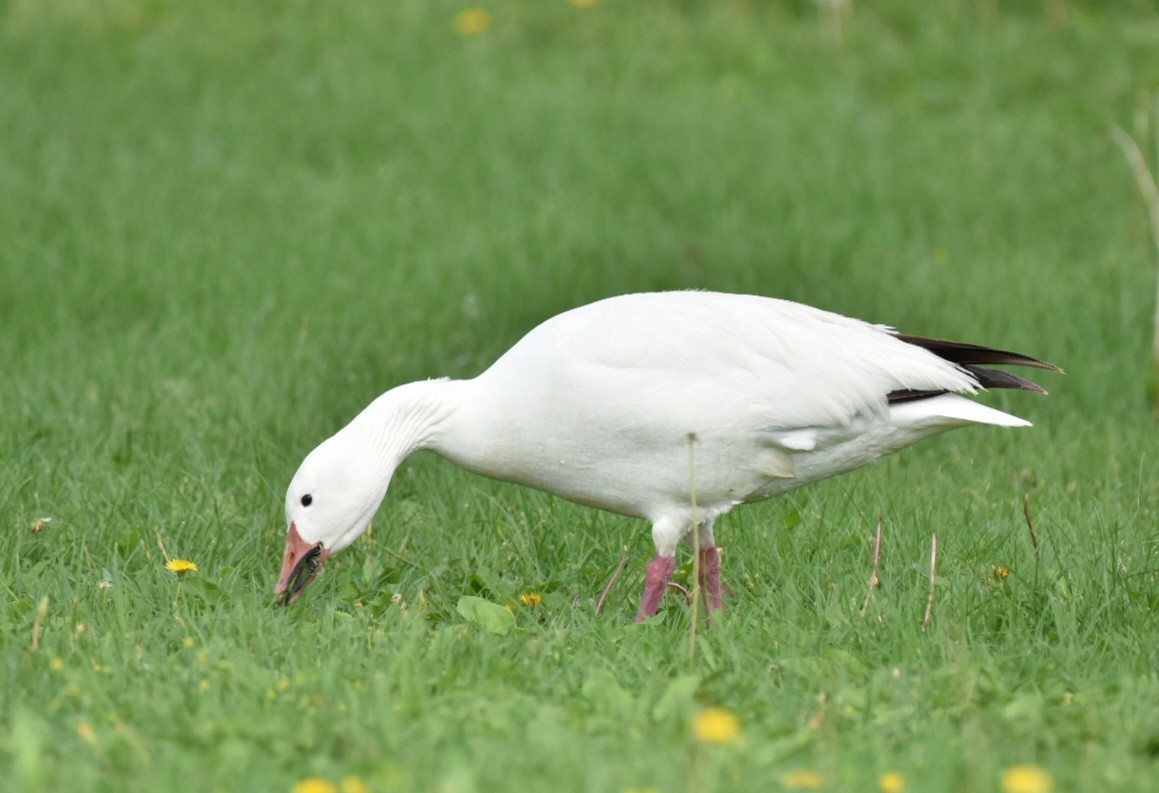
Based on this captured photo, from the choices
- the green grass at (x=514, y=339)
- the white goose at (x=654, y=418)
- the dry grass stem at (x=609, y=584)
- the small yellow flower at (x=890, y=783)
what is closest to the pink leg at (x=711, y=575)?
the white goose at (x=654, y=418)

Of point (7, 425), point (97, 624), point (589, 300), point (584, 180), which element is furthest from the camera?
point (584, 180)

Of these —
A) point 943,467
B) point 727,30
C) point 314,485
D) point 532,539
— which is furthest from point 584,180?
point 314,485

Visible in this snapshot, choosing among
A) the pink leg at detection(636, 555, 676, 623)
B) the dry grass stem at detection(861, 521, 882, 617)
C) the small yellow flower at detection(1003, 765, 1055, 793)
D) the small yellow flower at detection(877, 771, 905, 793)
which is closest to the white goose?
the pink leg at detection(636, 555, 676, 623)

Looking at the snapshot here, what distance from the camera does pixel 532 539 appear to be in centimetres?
494

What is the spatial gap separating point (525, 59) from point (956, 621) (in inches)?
294

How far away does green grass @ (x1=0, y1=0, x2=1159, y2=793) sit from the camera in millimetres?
3387

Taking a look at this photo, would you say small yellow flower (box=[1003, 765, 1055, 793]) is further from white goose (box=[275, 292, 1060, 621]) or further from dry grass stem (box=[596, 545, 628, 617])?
dry grass stem (box=[596, 545, 628, 617])

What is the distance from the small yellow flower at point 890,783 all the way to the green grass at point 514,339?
39mm

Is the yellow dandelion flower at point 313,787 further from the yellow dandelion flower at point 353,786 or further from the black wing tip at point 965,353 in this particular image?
the black wing tip at point 965,353

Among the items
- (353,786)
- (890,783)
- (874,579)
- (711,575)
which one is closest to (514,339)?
(711,575)

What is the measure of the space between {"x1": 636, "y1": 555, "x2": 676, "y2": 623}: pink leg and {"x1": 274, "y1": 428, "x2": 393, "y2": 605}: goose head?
0.78 metres

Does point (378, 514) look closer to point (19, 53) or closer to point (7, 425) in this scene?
point (7, 425)

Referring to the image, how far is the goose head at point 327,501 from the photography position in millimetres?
4332

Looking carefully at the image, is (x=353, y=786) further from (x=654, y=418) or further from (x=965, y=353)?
(x=965, y=353)
